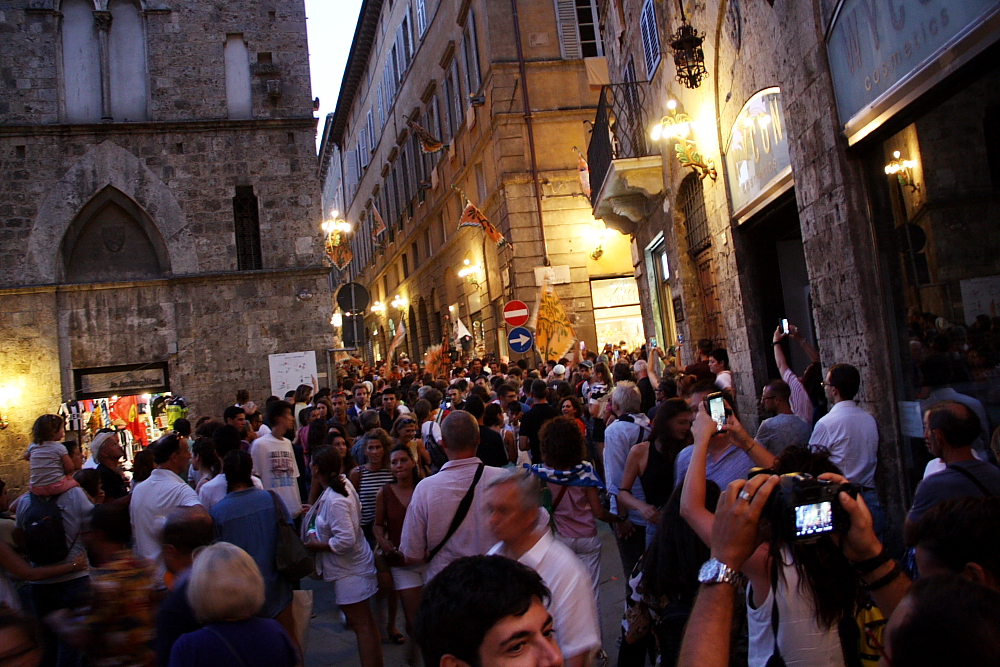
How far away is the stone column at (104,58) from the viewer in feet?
54.9

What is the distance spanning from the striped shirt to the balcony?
25.1 feet

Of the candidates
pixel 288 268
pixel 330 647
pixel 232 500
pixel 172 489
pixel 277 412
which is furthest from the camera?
pixel 288 268

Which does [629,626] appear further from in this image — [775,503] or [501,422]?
[501,422]

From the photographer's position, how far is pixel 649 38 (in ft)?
39.4

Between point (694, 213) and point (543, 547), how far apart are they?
9.43 m

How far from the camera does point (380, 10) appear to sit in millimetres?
37188

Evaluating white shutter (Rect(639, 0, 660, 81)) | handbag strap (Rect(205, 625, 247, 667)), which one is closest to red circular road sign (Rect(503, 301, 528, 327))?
white shutter (Rect(639, 0, 660, 81))

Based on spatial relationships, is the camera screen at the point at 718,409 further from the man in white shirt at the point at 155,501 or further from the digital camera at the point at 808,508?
the man in white shirt at the point at 155,501

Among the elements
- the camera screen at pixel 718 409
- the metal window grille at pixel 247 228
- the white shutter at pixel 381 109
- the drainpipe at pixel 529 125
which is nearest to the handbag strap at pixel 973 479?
the camera screen at pixel 718 409

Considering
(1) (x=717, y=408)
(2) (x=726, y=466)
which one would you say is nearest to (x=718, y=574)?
(1) (x=717, y=408)

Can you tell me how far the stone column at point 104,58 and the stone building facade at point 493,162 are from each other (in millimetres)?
9506

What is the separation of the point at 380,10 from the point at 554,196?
807 inches

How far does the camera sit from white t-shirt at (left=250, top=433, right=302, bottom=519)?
6.82 meters

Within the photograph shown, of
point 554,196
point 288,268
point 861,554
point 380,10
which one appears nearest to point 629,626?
point 861,554
